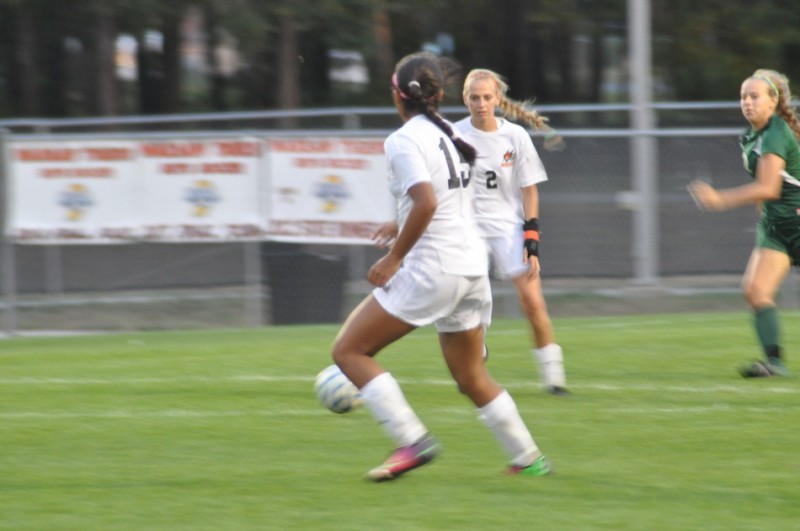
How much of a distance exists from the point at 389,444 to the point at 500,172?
215 centimetres

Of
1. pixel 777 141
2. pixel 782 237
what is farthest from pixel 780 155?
pixel 782 237

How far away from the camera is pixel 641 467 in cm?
694

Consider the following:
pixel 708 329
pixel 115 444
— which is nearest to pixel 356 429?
pixel 115 444

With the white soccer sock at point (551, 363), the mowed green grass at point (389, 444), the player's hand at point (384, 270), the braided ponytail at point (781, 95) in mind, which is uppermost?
the braided ponytail at point (781, 95)

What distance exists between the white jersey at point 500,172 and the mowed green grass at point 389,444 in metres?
1.08

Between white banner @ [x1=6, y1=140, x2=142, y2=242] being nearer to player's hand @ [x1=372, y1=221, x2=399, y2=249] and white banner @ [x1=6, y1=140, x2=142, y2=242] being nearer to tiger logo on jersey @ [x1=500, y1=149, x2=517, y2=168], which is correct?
tiger logo on jersey @ [x1=500, y1=149, x2=517, y2=168]

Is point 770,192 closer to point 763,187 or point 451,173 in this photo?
point 763,187

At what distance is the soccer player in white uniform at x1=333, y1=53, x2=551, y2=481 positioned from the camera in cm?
617

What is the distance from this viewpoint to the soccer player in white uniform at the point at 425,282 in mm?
6168

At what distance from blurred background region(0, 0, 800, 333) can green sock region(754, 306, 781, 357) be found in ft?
17.4

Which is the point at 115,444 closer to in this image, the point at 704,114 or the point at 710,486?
the point at 710,486

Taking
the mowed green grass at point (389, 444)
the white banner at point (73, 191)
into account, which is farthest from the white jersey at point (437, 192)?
the white banner at point (73, 191)

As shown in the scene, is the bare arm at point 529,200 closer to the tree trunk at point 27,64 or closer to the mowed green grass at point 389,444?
the mowed green grass at point 389,444

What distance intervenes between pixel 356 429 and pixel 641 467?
182cm
